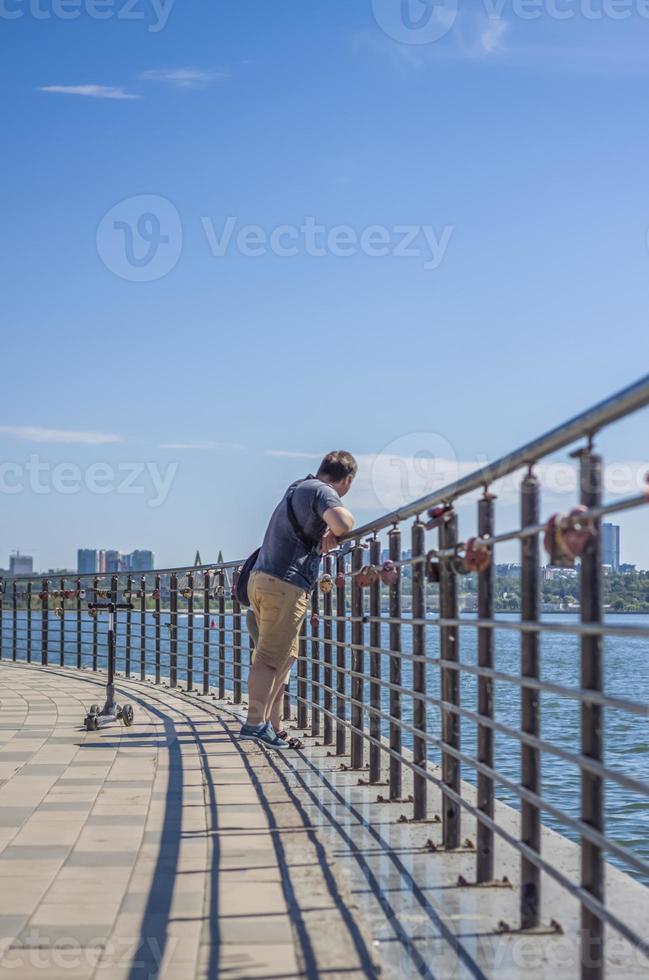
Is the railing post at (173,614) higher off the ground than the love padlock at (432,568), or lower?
lower

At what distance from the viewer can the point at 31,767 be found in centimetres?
609

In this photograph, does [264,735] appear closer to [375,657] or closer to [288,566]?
[288,566]

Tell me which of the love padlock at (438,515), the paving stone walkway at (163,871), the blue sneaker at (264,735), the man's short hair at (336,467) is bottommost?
the paving stone walkway at (163,871)

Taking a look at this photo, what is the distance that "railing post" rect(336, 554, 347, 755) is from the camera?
633 centimetres

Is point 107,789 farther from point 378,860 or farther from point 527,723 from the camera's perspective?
point 527,723

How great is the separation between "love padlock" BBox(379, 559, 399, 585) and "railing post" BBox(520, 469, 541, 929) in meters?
2.04

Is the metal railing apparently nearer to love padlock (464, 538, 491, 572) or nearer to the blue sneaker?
love padlock (464, 538, 491, 572)

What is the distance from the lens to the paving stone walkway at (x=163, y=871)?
2.91 metres

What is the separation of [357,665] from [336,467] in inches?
40.7

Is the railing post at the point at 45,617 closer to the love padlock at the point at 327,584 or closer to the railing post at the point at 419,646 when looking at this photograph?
the love padlock at the point at 327,584

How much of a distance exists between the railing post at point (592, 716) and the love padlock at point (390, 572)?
254cm

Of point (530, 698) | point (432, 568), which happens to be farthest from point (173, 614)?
point (530, 698)

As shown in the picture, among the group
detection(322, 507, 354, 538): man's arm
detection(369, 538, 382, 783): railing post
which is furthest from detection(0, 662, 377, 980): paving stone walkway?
detection(322, 507, 354, 538): man's arm

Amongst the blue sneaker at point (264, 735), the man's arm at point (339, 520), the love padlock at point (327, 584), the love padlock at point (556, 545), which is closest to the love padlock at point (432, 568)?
the love padlock at point (556, 545)
